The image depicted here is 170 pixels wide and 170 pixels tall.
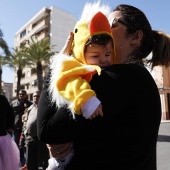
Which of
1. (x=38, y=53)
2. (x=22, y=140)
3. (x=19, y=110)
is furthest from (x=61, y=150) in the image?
(x=38, y=53)

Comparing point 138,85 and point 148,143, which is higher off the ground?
point 138,85

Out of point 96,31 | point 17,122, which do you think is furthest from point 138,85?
point 17,122

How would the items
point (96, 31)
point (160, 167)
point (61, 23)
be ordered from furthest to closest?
point (61, 23), point (160, 167), point (96, 31)

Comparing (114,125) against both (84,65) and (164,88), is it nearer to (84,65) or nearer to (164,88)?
(84,65)

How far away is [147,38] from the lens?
1670 millimetres

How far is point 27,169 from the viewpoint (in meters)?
5.46

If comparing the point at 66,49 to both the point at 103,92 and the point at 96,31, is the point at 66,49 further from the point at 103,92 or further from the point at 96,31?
the point at 103,92

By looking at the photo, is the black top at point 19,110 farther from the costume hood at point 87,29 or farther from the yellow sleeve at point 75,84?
the yellow sleeve at point 75,84

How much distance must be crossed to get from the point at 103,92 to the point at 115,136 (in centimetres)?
21

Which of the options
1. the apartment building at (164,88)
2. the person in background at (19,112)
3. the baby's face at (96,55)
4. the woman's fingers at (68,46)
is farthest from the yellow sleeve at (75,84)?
the apartment building at (164,88)

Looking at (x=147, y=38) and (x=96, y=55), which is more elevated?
(x=147, y=38)

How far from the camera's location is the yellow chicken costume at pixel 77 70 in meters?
1.13

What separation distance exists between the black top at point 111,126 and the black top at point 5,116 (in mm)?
2934

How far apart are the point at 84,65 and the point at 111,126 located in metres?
0.35
